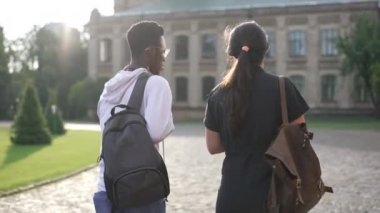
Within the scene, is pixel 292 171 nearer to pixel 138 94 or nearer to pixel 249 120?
pixel 249 120

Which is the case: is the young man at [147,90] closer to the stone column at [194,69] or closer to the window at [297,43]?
the window at [297,43]

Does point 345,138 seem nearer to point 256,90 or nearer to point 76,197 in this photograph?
point 76,197

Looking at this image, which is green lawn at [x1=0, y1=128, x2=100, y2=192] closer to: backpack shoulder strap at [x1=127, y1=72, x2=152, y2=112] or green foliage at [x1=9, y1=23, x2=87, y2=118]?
backpack shoulder strap at [x1=127, y1=72, x2=152, y2=112]

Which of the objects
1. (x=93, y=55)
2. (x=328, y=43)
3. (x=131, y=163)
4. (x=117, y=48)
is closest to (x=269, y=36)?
(x=328, y=43)

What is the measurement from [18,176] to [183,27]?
119 ft

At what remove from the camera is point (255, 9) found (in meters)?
45.0

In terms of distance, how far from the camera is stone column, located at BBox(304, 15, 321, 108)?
43.7 metres

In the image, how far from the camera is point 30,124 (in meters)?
22.0

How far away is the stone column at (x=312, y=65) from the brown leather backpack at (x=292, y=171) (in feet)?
135

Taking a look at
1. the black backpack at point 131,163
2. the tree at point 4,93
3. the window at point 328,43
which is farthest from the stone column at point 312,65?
the black backpack at point 131,163

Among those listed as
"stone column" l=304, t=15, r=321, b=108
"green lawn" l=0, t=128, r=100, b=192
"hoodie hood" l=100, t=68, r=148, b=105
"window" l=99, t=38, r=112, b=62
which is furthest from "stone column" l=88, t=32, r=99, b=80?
"hoodie hood" l=100, t=68, r=148, b=105

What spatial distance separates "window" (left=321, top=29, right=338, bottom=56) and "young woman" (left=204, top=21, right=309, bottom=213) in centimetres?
4107

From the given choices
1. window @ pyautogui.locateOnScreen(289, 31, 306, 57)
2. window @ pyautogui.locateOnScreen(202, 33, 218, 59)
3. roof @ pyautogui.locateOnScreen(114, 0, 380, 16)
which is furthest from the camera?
window @ pyautogui.locateOnScreen(202, 33, 218, 59)

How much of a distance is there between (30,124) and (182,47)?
1086 inches
